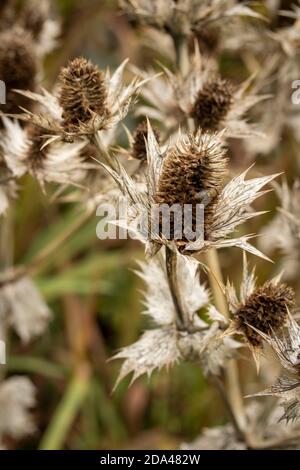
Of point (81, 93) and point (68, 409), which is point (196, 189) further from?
point (68, 409)

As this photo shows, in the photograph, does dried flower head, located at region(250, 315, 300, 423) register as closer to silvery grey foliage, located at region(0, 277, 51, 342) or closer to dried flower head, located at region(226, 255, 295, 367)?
dried flower head, located at region(226, 255, 295, 367)

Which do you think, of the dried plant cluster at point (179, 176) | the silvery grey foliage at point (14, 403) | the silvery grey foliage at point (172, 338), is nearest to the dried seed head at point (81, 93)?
the dried plant cluster at point (179, 176)

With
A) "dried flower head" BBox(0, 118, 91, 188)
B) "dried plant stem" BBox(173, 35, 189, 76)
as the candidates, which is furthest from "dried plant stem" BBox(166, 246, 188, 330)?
"dried plant stem" BBox(173, 35, 189, 76)

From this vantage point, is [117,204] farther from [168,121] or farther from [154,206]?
[168,121]

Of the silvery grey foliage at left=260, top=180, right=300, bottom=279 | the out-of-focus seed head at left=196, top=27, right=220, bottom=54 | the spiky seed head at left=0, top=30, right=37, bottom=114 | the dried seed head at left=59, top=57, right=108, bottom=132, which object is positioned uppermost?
the out-of-focus seed head at left=196, top=27, right=220, bottom=54

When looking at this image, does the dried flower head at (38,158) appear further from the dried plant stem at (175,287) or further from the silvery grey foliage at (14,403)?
the silvery grey foliage at (14,403)
